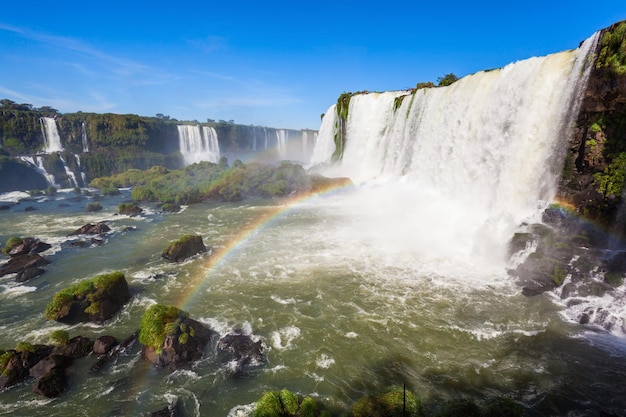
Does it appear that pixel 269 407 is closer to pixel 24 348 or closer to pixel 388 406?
pixel 388 406

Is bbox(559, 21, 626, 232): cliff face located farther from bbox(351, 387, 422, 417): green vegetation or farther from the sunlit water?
bbox(351, 387, 422, 417): green vegetation

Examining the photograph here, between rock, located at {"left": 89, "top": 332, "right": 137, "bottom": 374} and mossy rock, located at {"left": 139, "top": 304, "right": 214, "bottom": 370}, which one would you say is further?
mossy rock, located at {"left": 139, "top": 304, "right": 214, "bottom": 370}

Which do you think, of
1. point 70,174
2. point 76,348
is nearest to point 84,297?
point 76,348

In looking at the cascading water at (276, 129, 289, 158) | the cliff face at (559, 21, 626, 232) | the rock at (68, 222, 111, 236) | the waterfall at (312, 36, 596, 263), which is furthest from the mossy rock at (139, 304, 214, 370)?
the cascading water at (276, 129, 289, 158)

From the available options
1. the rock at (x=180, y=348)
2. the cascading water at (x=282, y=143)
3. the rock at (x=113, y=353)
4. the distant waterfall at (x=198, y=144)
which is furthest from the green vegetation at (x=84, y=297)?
the cascading water at (x=282, y=143)

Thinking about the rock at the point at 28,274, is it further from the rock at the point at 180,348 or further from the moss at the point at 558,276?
the moss at the point at 558,276

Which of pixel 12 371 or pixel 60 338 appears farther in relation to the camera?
pixel 60 338
